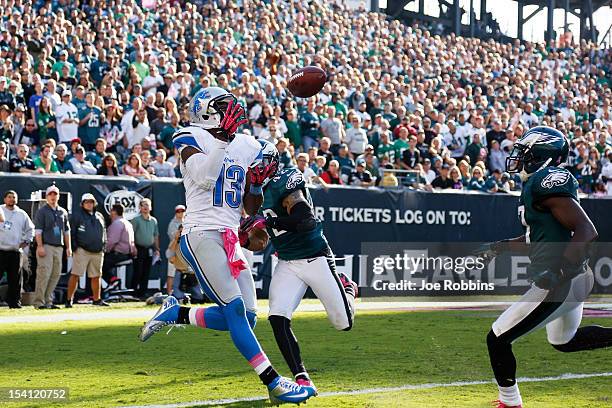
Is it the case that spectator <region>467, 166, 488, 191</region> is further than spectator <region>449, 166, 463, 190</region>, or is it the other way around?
spectator <region>467, 166, 488, 191</region>

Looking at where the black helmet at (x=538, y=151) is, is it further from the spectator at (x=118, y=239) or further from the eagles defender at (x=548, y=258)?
the spectator at (x=118, y=239)

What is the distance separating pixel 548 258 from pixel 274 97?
14.3m

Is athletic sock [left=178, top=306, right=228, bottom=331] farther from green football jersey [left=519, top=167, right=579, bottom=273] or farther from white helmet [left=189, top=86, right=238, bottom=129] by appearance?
green football jersey [left=519, top=167, right=579, bottom=273]

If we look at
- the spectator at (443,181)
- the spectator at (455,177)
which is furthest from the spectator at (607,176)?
the spectator at (443,181)

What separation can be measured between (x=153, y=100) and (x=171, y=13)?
505 centimetres

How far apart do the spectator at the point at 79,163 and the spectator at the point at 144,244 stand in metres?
0.98

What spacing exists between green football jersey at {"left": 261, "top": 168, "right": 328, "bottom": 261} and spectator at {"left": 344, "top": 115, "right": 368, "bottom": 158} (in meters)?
12.0

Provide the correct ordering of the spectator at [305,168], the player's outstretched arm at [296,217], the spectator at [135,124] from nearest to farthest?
the player's outstretched arm at [296,217] → the spectator at [135,124] → the spectator at [305,168]

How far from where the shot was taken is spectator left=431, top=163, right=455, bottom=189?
63.7 feet

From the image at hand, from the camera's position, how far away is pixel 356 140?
64.1 feet

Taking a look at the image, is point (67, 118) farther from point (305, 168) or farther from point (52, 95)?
point (305, 168)

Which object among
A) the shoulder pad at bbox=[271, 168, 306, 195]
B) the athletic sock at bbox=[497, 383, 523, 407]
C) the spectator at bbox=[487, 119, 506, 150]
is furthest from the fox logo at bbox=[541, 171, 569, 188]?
the spectator at bbox=[487, 119, 506, 150]

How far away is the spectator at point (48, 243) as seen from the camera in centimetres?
1470

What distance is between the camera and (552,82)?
30625 mm
